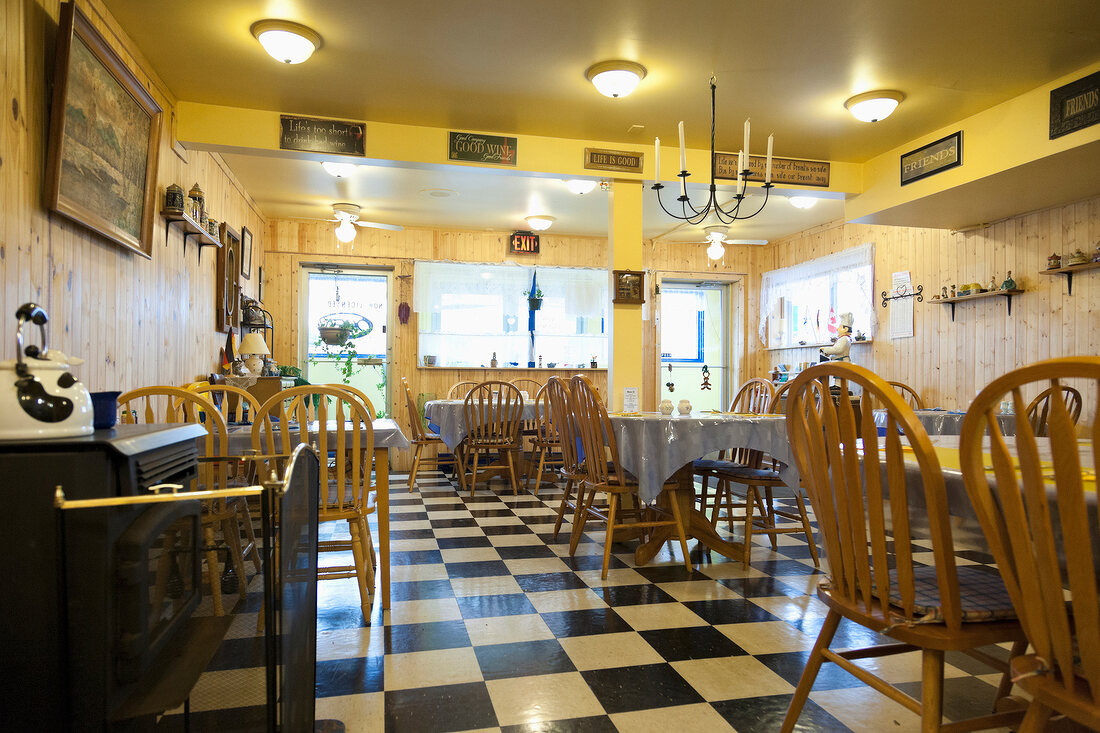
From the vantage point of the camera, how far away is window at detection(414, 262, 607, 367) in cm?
746

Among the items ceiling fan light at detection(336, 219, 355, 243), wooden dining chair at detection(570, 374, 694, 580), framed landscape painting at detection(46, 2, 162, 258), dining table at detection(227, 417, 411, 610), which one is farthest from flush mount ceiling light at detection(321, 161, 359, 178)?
dining table at detection(227, 417, 411, 610)

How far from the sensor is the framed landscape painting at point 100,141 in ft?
8.07

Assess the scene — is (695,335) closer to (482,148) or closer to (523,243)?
(523,243)

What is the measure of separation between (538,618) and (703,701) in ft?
2.59

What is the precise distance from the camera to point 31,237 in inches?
94.2

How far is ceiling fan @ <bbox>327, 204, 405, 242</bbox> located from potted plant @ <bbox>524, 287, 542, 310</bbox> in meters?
1.60

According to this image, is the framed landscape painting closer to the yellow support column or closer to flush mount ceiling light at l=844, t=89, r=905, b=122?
the yellow support column

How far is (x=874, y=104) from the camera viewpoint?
13.0ft

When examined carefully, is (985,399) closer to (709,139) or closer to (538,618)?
(538,618)

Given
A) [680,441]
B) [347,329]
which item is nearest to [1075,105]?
[680,441]

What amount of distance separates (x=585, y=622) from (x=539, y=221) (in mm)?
5054

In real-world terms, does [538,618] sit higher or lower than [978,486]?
lower

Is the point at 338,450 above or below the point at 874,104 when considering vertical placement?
below

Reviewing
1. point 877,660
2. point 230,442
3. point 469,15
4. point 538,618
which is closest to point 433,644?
point 538,618
